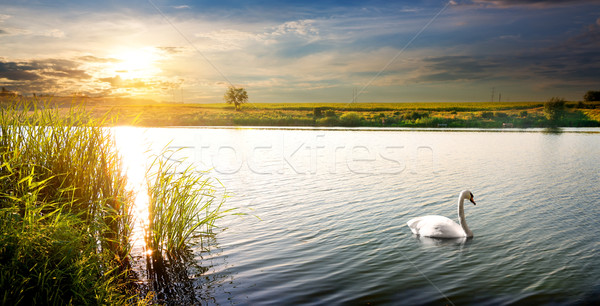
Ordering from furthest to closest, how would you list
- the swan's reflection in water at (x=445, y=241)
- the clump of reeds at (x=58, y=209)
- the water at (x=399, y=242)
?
1. the swan's reflection in water at (x=445, y=241)
2. the water at (x=399, y=242)
3. the clump of reeds at (x=58, y=209)

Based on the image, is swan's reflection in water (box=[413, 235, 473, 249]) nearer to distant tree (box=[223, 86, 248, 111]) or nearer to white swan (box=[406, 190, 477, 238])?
white swan (box=[406, 190, 477, 238])

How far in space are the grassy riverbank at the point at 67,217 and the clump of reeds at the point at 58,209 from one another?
0.01m

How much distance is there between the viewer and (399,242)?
7.64 m

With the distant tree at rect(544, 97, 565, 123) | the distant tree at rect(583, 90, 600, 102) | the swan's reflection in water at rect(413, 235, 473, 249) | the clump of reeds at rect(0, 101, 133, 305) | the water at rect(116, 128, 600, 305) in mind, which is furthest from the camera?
the distant tree at rect(583, 90, 600, 102)

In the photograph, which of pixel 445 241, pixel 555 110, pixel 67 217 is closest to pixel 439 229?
pixel 445 241

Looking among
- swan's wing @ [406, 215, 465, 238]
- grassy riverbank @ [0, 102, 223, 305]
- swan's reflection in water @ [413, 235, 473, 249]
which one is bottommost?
swan's reflection in water @ [413, 235, 473, 249]

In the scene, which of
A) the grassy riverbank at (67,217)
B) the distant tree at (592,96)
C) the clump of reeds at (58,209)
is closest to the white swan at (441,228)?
the grassy riverbank at (67,217)

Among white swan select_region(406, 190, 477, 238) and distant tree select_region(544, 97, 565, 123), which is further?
distant tree select_region(544, 97, 565, 123)

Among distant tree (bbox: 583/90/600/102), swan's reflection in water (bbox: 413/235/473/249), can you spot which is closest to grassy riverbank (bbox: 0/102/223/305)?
swan's reflection in water (bbox: 413/235/473/249)

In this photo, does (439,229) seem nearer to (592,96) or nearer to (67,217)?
(67,217)

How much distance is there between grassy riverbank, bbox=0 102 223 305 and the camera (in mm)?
3725

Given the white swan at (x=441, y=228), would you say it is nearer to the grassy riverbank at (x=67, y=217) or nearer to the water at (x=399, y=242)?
the water at (x=399, y=242)

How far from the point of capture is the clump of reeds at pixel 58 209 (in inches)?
146

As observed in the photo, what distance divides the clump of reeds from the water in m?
1.50
